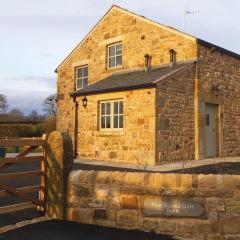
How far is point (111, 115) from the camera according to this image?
607 inches

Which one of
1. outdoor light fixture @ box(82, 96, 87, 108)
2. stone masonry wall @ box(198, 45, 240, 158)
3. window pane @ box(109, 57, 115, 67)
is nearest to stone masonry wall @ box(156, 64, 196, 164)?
stone masonry wall @ box(198, 45, 240, 158)

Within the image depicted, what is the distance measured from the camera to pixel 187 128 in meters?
15.0

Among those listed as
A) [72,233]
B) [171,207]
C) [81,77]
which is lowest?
[72,233]

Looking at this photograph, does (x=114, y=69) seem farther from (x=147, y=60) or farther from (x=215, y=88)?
(x=215, y=88)

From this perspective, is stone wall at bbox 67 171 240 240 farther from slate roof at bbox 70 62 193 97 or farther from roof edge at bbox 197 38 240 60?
roof edge at bbox 197 38 240 60

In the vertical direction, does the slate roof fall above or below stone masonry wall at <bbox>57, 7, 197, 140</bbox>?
below

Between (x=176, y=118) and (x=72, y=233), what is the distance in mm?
9683

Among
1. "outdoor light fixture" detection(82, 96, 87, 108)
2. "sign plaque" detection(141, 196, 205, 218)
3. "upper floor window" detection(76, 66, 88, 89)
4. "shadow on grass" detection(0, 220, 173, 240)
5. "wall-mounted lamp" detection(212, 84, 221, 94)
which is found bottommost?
"shadow on grass" detection(0, 220, 173, 240)

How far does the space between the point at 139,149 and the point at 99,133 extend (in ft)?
8.10

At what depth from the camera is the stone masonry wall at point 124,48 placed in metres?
16.2

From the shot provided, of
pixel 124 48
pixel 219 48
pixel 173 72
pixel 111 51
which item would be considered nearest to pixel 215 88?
pixel 219 48

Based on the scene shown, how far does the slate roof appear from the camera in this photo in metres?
14.0

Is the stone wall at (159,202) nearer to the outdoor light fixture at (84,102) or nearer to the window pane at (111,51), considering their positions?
the outdoor light fixture at (84,102)

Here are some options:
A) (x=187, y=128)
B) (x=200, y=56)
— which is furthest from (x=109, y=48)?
(x=187, y=128)
